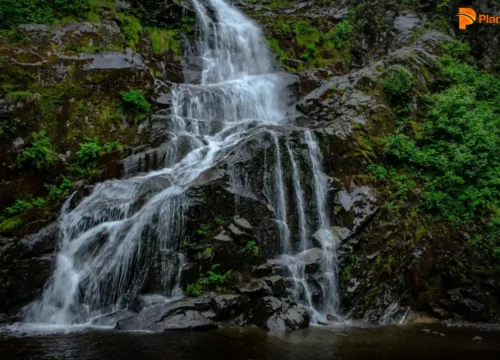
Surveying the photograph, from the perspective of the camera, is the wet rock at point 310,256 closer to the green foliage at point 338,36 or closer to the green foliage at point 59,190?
the green foliage at point 59,190

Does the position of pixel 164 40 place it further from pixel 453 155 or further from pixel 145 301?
pixel 145 301

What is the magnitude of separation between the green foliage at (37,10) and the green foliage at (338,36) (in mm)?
12329

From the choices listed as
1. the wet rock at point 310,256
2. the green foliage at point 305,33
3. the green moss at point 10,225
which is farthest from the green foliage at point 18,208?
the green foliage at point 305,33

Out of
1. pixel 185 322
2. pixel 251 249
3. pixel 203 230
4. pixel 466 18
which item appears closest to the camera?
pixel 185 322

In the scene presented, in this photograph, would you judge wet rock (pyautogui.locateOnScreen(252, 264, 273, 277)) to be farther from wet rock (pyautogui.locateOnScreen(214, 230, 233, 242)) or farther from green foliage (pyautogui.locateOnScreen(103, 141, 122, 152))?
green foliage (pyautogui.locateOnScreen(103, 141, 122, 152))

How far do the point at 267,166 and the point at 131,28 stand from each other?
10664mm

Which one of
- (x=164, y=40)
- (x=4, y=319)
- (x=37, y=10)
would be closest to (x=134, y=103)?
(x=37, y=10)

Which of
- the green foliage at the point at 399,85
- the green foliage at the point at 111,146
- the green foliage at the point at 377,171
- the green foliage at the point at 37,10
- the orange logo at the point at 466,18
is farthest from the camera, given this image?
the orange logo at the point at 466,18

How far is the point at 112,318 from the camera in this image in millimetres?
9164

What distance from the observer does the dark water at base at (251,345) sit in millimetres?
6676

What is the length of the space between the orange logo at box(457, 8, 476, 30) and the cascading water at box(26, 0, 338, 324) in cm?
1093

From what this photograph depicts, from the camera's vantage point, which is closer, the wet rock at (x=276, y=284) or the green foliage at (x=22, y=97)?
the wet rock at (x=276, y=284)

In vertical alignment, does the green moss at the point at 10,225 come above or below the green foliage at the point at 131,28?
below

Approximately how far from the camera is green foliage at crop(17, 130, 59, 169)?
40.2 feet
